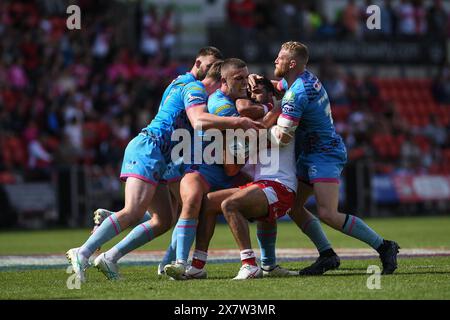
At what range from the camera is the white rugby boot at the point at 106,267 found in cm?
880

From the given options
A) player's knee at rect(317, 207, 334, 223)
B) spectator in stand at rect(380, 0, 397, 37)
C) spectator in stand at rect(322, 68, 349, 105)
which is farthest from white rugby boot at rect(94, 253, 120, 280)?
spectator in stand at rect(380, 0, 397, 37)

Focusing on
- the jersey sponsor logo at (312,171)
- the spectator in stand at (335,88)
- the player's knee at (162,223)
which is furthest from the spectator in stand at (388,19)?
→ the player's knee at (162,223)

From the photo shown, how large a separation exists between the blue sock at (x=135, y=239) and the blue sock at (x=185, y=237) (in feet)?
1.20

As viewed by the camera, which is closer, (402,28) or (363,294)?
(363,294)

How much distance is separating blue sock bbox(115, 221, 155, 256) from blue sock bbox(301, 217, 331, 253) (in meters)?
1.54

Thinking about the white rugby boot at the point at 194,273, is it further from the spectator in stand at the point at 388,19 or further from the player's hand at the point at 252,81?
the spectator in stand at the point at 388,19

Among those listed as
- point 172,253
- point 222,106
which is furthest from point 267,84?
point 172,253

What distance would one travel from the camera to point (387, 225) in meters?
19.4

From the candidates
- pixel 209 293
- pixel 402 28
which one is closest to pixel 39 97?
pixel 402 28

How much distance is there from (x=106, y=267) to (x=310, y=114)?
7.70 ft

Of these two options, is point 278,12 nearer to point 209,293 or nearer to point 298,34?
point 298,34

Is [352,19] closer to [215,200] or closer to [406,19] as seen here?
[406,19]

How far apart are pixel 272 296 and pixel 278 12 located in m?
20.2

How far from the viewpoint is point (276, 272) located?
30.5 ft
